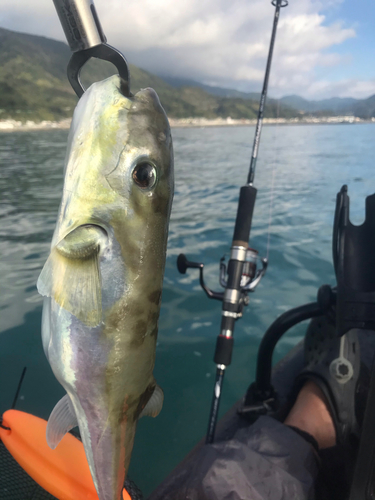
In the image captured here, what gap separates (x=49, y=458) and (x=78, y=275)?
120cm

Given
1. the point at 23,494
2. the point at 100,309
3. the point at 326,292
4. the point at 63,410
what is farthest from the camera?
the point at 326,292

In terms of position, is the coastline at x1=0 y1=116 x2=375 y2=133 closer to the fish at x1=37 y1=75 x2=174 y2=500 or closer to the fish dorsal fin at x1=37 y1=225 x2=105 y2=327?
the fish at x1=37 y1=75 x2=174 y2=500

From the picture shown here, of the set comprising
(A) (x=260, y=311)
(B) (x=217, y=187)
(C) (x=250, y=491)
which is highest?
(B) (x=217, y=187)

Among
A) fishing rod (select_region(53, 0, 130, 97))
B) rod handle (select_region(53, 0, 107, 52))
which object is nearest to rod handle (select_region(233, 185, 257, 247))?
fishing rod (select_region(53, 0, 130, 97))

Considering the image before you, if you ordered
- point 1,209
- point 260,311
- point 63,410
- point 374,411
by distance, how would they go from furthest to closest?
point 1,209 < point 260,311 < point 374,411 < point 63,410

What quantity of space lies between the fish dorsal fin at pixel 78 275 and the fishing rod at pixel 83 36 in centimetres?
52

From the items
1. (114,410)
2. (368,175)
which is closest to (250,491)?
(114,410)

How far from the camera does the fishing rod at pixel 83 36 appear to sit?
99cm

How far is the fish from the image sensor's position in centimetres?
104

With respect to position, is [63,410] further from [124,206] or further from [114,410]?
[124,206]

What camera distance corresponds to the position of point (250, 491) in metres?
1.76

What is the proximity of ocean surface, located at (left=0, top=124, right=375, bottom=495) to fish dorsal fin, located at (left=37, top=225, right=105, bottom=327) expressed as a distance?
2765mm

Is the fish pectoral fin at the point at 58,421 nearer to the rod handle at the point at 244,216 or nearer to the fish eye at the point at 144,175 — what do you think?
the fish eye at the point at 144,175

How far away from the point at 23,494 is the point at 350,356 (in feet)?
8.25
